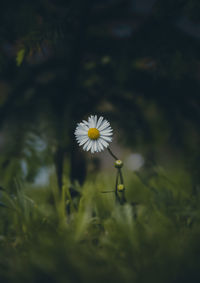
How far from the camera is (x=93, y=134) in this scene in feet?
1.75

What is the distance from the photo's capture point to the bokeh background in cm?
44

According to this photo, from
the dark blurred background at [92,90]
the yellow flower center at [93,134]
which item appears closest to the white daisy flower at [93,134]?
the yellow flower center at [93,134]

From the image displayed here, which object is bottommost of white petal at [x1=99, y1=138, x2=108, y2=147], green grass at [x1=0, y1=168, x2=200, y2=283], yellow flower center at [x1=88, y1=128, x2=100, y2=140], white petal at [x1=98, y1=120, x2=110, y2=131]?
green grass at [x1=0, y1=168, x2=200, y2=283]

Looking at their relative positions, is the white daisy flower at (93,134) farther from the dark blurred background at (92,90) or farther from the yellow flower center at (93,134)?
the dark blurred background at (92,90)

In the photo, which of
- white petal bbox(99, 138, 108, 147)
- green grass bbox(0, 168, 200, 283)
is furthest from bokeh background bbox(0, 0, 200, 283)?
white petal bbox(99, 138, 108, 147)

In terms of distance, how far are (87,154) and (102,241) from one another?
46cm

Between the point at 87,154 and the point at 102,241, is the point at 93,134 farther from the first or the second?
the point at 87,154

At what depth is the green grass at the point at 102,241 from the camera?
A: 0.36 meters

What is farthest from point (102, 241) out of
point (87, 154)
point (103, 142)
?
point (87, 154)

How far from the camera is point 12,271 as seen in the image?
0.39m

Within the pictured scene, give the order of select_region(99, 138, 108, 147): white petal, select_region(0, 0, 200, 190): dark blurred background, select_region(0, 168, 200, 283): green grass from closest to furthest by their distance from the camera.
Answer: select_region(0, 168, 200, 283): green grass < select_region(99, 138, 108, 147): white petal < select_region(0, 0, 200, 190): dark blurred background

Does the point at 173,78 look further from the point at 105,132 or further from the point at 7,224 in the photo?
the point at 7,224

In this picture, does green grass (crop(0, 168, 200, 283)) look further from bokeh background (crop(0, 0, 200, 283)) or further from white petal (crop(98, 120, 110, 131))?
white petal (crop(98, 120, 110, 131))

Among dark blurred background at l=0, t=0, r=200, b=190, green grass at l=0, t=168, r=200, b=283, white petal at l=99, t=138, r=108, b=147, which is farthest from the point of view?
dark blurred background at l=0, t=0, r=200, b=190
